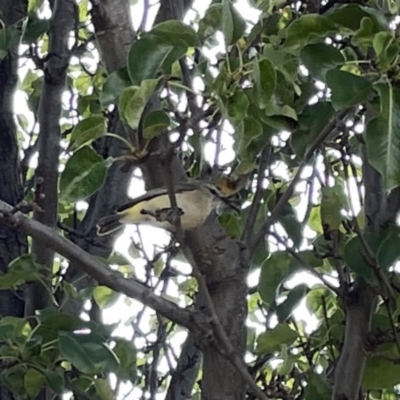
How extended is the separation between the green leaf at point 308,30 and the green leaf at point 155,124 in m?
0.23

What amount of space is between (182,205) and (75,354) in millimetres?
427

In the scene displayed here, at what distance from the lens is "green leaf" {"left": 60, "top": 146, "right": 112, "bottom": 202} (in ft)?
4.91

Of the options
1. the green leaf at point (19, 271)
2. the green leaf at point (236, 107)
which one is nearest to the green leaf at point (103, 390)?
the green leaf at point (19, 271)

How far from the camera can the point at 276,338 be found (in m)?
1.91

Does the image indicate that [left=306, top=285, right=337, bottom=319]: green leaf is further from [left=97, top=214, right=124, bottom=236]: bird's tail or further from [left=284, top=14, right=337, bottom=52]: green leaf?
[left=284, top=14, right=337, bottom=52]: green leaf

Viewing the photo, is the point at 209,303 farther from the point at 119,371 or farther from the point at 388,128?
the point at 388,128

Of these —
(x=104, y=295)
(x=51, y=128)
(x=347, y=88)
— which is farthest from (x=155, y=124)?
(x=51, y=128)

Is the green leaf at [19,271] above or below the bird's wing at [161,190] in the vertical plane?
below

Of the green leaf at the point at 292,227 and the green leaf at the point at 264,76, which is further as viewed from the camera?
the green leaf at the point at 292,227

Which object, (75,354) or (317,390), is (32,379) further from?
(317,390)

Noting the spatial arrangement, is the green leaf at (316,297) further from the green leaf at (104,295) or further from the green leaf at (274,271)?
the green leaf at (104,295)

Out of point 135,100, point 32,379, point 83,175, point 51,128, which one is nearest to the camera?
point 135,100

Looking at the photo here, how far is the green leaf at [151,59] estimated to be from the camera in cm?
145

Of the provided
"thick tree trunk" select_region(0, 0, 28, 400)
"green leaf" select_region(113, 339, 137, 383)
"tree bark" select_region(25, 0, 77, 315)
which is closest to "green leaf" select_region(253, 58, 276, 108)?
"green leaf" select_region(113, 339, 137, 383)
